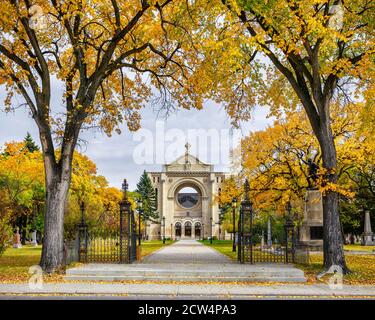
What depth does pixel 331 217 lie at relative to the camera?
15742 millimetres

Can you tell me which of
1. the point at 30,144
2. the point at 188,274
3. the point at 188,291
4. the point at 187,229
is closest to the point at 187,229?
the point at 187,229

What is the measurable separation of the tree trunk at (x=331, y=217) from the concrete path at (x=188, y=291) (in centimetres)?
275

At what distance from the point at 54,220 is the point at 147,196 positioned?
73.8m

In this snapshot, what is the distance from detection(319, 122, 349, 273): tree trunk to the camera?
51.2 ft

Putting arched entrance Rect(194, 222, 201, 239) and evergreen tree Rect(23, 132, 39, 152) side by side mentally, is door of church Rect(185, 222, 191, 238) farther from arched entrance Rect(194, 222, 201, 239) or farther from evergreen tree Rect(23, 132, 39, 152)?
evergreen tree Rect(23, 132, 39, 152)

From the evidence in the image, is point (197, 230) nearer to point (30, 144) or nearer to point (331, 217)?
point (30, 144)

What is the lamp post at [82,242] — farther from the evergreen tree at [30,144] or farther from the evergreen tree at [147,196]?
the evergreen tree at [147,196]

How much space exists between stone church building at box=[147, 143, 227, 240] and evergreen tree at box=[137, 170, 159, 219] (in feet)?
3.23

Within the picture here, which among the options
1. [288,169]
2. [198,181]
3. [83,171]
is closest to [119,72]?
[288,169]

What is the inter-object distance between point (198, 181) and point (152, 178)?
28.2 ft

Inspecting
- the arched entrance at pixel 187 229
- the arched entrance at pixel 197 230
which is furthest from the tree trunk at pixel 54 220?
the arched entrance at pixel 187 229

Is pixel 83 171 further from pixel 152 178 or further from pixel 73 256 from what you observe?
pixel 152 178

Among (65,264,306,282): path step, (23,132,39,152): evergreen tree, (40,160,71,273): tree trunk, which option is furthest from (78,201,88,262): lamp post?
(23,132,39,152): evergreen tree

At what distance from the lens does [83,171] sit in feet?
127
